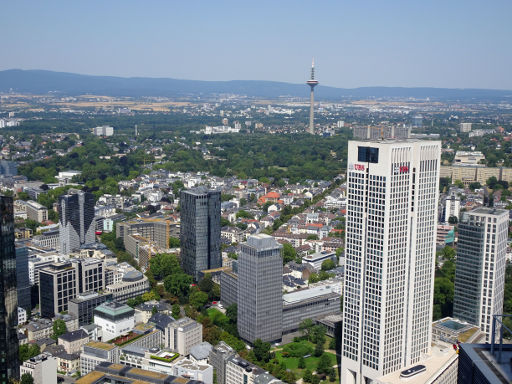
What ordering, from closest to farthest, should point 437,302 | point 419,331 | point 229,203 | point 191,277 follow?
1. point 419,331
2. point 437,302
3. point 191,277
4. point 229,203

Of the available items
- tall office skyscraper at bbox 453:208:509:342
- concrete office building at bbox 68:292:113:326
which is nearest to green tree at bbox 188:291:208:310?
concrete office building at bbox 68:292:113:326

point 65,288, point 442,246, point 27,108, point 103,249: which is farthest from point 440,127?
point 27,108

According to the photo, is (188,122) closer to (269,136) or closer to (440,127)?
(269,136)

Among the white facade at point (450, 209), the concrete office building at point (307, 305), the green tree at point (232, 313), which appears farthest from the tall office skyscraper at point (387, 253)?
the white facade at point (450, 209)

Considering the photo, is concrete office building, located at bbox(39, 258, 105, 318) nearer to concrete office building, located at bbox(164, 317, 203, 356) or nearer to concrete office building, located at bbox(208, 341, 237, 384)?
concrete office building, located at bbox(164, 317, 203, 356)

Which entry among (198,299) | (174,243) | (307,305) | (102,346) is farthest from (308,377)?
(174,243)

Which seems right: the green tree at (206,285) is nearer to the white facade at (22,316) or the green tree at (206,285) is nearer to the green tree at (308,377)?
the white facade at (22,316)
